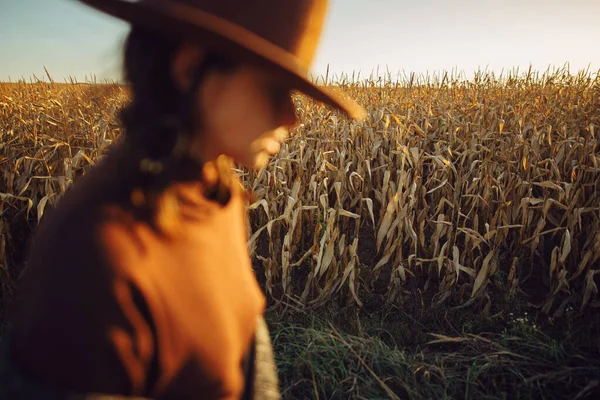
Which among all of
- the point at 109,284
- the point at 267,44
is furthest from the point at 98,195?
the point at 267,44

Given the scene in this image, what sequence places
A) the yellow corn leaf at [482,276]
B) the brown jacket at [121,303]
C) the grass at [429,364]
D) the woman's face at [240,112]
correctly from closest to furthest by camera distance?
the brown jacket at [121,303]
the woman's face at [240,112]
the grass at [429,364]
the yellow corn leaf at [482,276]

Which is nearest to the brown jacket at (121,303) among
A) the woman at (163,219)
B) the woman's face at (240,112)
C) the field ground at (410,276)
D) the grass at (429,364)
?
the woman at (163,219)

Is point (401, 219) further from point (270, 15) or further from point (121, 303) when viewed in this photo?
point (121, 303)

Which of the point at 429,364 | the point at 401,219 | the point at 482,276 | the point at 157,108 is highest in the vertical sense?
the point at 157,108

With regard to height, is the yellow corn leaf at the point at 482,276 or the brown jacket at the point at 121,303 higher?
the brown jacket at the point at 121,303

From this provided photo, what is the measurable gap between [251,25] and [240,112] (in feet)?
0.51

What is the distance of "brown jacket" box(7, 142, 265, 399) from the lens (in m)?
0.56

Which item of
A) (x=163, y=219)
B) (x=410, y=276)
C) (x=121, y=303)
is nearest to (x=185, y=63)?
(x=163, y=219)

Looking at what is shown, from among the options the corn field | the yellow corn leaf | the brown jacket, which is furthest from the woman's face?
the yellow corn leaf

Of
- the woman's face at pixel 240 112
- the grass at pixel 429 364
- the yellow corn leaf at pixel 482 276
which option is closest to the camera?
the woman's face at pixel 240 112

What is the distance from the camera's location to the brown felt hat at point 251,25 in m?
0.58

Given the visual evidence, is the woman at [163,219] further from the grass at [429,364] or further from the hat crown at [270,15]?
the grass at [429,364]

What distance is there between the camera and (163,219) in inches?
26.2

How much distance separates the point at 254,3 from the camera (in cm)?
64
